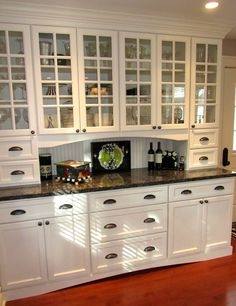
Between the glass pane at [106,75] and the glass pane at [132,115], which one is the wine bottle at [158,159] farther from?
the glass pane at [106,75]

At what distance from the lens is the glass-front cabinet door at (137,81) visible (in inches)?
100

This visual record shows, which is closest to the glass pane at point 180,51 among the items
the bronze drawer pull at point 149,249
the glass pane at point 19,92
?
the glass pane at point 19,92

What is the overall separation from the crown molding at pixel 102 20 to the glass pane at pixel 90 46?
11cm

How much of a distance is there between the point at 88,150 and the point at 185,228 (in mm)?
1302

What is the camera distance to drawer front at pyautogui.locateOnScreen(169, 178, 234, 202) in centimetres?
261

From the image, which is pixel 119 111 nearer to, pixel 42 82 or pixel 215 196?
pixel 42 82

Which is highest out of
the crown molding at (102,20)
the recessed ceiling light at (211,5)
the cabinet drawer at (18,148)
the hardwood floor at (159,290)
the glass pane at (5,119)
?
the recessed ceiling light at (211,5)

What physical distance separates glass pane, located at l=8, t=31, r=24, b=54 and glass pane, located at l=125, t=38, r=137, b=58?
3.15ft

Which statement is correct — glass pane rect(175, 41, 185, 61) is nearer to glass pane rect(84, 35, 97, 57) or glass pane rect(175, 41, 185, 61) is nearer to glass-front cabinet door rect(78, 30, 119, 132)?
glass-front cabinet door rect(78, 30, 119, 132)

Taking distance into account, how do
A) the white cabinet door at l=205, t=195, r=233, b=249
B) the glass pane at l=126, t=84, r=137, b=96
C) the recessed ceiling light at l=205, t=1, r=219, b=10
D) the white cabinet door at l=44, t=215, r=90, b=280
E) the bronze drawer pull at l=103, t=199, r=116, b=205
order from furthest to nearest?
the white cabinet door at l=205, t=195, r=233, b=249 → the glass pane at l=126, t=84, r=137, b=96 → the bronze drawer pull at l=103, t=199, r=116, b=205 → the white cabinet door at l=44, t=215, r=90, b=280 → the recessed ceiling light at l=205, t=1, r=219, b=10

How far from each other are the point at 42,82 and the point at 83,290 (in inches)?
75.2

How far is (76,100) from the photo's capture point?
246 centimetres

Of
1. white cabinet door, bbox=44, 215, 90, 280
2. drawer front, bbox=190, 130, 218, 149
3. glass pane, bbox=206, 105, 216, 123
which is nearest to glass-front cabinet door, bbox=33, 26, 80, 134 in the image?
white cabinet door, bbox=44, 215, 90, 280

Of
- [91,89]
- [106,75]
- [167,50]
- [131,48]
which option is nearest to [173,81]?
[167,50]
